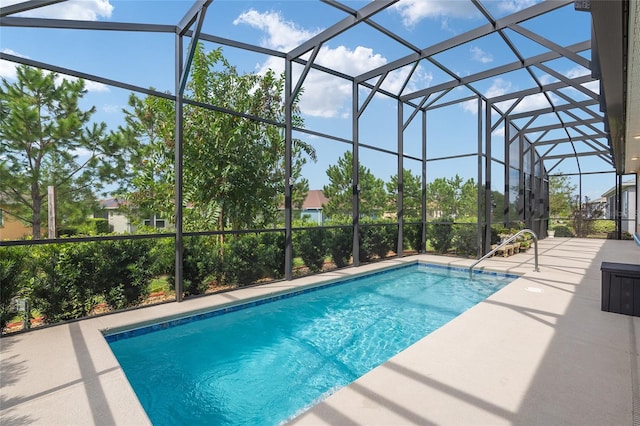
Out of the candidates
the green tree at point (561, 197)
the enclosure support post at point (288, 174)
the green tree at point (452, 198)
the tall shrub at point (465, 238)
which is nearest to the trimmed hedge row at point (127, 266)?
the enclosure support post at point (288, 174)

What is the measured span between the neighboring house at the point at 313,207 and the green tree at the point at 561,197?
15.0 metres

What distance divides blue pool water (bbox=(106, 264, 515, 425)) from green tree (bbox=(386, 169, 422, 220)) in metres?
3.70

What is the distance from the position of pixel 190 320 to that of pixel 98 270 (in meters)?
1.33

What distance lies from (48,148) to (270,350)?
3557 millimetres

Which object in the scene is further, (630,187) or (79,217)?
(630,187)

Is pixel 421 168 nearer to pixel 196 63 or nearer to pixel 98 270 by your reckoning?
pixel 196 63

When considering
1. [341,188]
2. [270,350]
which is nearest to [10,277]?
[270,350]

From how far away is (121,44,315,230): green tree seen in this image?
551cm

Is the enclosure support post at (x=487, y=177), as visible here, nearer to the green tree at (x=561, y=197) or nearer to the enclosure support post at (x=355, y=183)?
the enclosure support post at (x=355, y=183)

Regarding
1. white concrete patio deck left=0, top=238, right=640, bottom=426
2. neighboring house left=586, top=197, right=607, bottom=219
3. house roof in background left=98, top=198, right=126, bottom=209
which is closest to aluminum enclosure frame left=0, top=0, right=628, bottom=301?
house roof in background left=98, top=198, right=126, bottom=209

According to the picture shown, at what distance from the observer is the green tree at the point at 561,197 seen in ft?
54.0

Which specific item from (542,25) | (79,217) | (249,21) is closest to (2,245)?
(79,217)

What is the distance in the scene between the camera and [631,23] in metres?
2.24

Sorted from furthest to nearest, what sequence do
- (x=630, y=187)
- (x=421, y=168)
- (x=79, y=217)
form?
(x=630, y=187)
(x=421, y=168)
(x=79, y=217)
